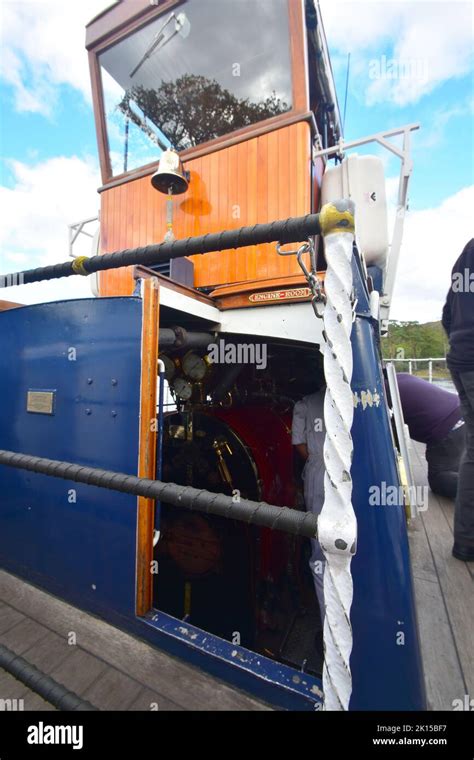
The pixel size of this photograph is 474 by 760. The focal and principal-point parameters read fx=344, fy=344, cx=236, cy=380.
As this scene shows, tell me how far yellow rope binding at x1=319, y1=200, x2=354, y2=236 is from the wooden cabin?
56.7 inches

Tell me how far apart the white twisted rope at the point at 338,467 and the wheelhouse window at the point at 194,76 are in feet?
8.33

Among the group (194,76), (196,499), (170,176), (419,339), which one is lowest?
(196,499)

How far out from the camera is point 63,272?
122 centimetres

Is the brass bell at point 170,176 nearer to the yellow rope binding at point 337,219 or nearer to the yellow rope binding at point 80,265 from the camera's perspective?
the yellow rope binding at point 80,265

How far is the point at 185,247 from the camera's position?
96cm

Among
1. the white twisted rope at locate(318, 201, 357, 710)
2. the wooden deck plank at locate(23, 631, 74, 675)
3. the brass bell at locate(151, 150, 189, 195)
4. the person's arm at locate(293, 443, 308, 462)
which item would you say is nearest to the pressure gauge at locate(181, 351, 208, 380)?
the person's arm at locate(293, 443, 308, 462)

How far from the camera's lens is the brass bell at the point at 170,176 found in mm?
2801

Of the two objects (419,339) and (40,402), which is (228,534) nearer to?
(40,402)

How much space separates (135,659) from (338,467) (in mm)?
1719

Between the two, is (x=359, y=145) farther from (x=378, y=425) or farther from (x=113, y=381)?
(x=113, y=381)

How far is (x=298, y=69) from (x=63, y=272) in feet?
Answer: 8.15

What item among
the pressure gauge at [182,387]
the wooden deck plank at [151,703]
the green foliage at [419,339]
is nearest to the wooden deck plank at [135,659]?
the wooden deck plank at [151,703]

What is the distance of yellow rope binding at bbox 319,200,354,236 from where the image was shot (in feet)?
2.62

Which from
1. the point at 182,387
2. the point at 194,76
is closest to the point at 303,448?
the point at 182,387
